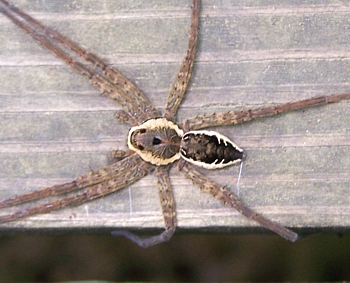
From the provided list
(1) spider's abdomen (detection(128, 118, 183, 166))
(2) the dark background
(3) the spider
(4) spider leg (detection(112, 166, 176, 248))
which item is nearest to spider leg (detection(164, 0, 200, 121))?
(3) the spider

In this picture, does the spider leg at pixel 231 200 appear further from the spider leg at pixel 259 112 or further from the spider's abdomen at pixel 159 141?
the spider leg at pixel 259 112

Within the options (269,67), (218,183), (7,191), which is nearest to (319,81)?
(269,67)

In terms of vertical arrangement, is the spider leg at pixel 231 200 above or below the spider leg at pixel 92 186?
below

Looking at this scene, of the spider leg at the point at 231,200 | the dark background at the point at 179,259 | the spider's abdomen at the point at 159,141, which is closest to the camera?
the spider leg at the point at 231,200

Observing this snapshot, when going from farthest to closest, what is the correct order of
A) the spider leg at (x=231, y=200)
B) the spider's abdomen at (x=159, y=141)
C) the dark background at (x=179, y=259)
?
the dark background at (x=179, y=259), the spider's abdomen at (x=159, y=141), the spider leg at (x=231, y=200)

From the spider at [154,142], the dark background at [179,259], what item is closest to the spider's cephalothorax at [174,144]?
the spider at [154,142]

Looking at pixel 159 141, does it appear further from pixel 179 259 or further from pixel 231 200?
pixel 179 259

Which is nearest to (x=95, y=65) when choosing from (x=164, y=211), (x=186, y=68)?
(x=186, y=68)

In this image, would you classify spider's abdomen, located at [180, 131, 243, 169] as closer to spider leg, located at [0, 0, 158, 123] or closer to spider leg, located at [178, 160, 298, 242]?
spider leg, located at [178, 160, 298, 242]
